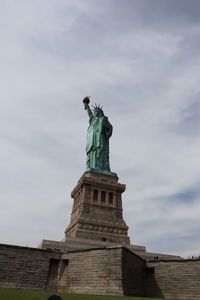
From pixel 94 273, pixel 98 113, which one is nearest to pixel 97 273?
pixel 94 273

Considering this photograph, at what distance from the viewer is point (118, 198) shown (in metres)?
42.8

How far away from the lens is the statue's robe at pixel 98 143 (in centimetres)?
4581

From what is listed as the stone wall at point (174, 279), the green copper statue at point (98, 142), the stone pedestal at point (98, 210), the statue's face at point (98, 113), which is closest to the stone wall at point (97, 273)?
the stone wall at point (174, 279)

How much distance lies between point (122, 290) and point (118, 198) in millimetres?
22495

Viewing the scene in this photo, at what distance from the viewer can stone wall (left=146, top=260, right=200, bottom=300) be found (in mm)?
23359

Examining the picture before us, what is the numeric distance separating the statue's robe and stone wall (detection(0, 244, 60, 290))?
2208 centimetres

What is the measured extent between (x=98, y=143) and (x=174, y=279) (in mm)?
26010

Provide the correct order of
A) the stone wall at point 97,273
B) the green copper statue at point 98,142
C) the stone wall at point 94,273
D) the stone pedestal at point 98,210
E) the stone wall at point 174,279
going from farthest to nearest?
the green copper statue at point 98,142 < the stone pedestal at point 98,210 < the stone wall at point 174,279 < the stone wall at point 97,273 < the stone wall at point 94,273

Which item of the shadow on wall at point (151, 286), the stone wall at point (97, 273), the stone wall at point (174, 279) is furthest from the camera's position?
the shadow on wall at point (151, 286)

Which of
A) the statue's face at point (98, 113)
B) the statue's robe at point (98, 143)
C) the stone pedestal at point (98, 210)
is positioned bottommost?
the stone pedestal at point (98, 210)

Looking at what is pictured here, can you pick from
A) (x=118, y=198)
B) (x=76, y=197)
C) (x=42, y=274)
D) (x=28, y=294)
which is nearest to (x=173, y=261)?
(x=42, y=274)

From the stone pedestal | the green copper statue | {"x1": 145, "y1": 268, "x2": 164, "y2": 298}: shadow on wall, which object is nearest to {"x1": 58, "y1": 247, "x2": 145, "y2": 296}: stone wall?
{"x1": 145, "y1": 268, "x2": 164, "y2": 298}: shadow on wall

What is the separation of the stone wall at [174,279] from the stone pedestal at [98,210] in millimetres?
12475

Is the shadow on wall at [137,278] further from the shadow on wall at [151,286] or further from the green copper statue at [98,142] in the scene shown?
the green copper statue at [98,142]
